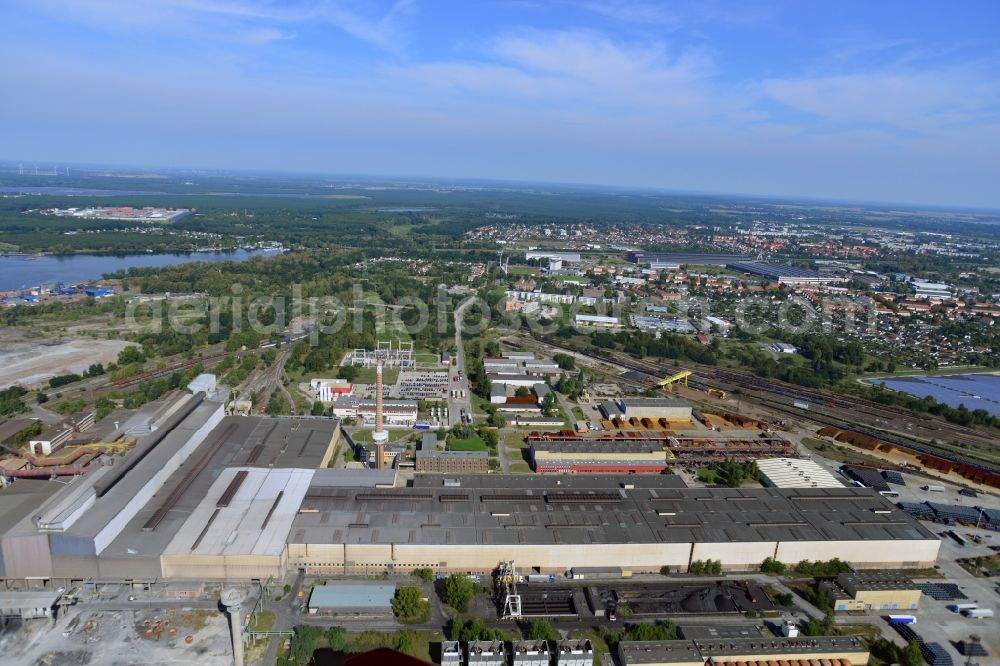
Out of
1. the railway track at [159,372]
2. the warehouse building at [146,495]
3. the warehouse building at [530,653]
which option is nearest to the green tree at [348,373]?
the warehouse building at [146,495]

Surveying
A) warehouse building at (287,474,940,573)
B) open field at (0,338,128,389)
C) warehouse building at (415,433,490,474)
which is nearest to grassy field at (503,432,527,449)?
warehouse building at (415,433,490,474)

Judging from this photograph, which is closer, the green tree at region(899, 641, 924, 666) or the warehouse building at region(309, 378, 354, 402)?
the green tree at region(899, 641, 924, 666)

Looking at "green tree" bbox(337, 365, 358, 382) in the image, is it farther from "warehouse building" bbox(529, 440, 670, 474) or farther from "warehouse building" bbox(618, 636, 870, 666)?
"warehouse building" bbox(618, 636, 870, 666)

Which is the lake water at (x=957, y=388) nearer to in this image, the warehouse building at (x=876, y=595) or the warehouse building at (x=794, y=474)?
the warehouse building at (x=794, y=474)

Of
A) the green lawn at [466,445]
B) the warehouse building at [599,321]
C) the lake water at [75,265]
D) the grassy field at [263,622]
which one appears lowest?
the grassy field at [263,622]

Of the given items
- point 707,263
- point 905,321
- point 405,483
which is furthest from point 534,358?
point 707,263

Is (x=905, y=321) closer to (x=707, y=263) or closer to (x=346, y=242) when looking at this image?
(x=707, y=263)

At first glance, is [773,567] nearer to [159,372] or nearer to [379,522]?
[379,522]
